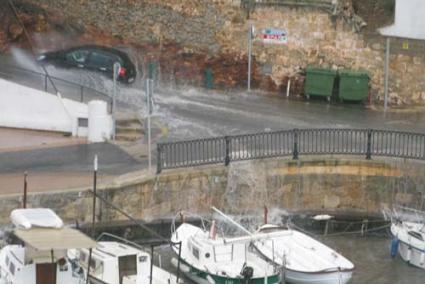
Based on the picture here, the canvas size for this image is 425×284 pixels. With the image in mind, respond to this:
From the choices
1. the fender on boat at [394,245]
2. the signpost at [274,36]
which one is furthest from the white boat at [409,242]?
the signpost at [274,36]

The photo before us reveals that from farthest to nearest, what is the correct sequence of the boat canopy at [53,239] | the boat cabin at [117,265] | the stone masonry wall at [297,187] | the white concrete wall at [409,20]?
the white concrete wall at [409,20], the stone masonry wall at [297,187], the boat cabin at [117,265], the boat canopy at [53,239]

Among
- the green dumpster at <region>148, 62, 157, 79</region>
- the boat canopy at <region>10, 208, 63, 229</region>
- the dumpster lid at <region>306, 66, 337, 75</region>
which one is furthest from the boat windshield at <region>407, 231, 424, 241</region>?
the green dumpster at <region>148, 62, 157, 79</region>

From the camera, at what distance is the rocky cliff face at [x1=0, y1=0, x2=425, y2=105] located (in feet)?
124

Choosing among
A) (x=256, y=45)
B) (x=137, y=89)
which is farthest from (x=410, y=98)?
(x=137, y=89)

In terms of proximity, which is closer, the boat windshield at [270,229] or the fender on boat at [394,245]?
the boat windshield at [270,229]

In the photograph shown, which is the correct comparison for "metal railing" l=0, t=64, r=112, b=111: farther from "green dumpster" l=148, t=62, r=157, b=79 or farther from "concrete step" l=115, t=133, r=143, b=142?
"green dumpster" l=148, t=62, r=157, b=79

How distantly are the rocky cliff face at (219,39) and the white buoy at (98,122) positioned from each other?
7.65m

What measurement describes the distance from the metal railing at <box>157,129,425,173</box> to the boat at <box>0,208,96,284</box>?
23.0ft

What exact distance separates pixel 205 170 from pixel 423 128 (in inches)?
317

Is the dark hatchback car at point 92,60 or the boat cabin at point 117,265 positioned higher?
the dark hatchback car at point 92,60

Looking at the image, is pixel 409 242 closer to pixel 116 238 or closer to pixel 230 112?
pixel 116 238

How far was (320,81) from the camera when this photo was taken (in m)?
38.0

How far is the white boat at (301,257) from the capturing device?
25500mm

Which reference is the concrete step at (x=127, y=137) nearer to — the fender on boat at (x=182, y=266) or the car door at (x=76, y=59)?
the fender on boat at (x=182, y=266)
